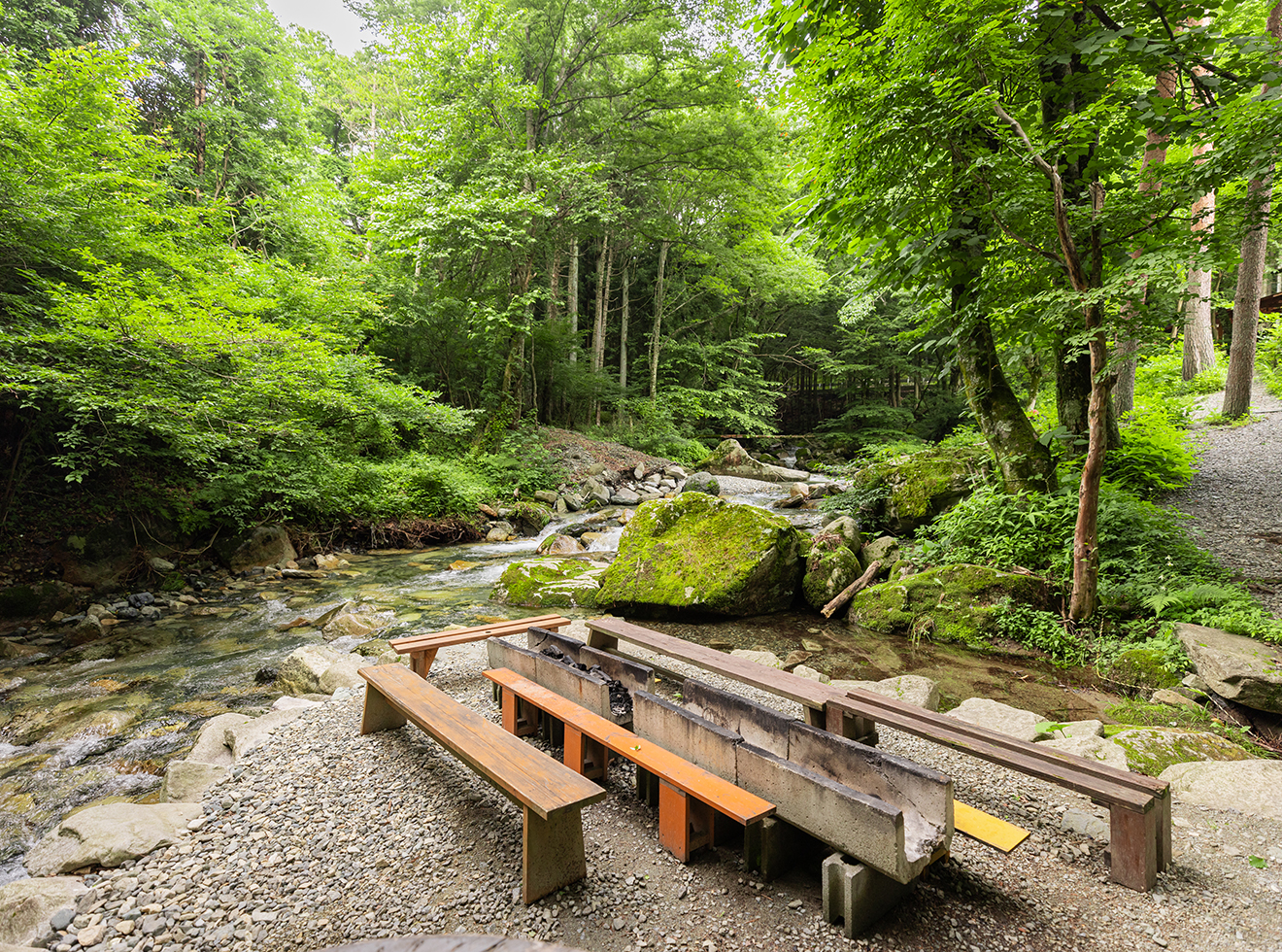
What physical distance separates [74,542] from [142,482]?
1.21 meters

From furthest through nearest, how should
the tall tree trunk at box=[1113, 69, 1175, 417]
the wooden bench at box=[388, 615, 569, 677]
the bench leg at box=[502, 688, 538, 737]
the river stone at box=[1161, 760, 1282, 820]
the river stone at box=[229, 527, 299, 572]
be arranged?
the river stone at box=[229, 527, 299, 572], the tall tree trunk at box=[1113, 69, 1175, 417], the wooden bench at box=[388, 615, 569, 677], the bench leg at box=[502, 688, 538, 737], the river stone at box=[1161, 760, 1282, 820]

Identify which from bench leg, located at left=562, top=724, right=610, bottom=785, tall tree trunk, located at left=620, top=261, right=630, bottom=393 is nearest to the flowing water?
bench leg, located at left=562, top=724, right=610, bottom=785

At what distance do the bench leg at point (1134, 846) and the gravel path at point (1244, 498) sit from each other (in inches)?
163

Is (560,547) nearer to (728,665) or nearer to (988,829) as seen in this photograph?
(728,665)

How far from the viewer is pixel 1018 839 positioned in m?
2.46

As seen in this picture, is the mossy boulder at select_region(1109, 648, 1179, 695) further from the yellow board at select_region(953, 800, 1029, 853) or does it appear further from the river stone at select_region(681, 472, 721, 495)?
the river stone at select_region(681, 472, 721, 495)

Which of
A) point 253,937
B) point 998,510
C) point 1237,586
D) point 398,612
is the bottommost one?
point 398,612

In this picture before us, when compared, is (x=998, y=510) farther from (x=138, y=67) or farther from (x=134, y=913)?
(x=138, y=67)

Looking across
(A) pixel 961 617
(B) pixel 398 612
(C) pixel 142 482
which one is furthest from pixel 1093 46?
(C) pixel 142 482

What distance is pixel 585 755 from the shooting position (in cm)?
311

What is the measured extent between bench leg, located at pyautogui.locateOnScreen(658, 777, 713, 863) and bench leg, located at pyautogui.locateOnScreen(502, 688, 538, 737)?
1487 mm

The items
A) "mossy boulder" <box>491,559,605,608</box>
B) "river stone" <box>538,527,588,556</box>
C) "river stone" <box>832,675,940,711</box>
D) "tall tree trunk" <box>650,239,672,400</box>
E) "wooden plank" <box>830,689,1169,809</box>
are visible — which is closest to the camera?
"wooden plank" <box>830,689,1169,809</box>

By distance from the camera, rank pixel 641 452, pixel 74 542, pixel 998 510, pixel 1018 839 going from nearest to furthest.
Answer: pixel 1018 839 < pixel 998 510 < pixel 74 542 < pixel 641 452

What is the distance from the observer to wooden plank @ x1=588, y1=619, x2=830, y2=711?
3307 mm
